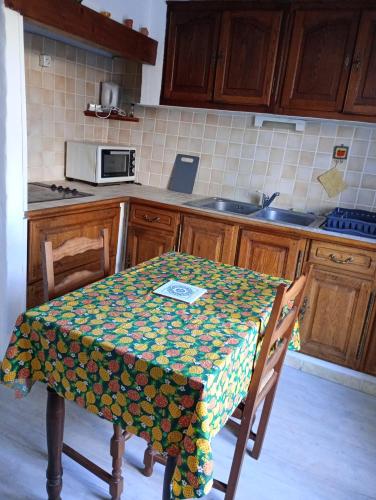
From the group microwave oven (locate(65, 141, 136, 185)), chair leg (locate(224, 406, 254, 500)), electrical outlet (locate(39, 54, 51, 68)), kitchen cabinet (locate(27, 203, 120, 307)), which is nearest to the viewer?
chair leg (locate(224, 406, 254, 500))

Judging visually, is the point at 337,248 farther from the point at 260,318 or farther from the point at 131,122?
the point at 131,122

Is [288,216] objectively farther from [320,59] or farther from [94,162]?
[94,162]

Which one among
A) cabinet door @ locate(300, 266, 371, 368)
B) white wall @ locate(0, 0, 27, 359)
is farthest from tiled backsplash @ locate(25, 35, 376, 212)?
white wall @ locate(0, 0, 27, 359)

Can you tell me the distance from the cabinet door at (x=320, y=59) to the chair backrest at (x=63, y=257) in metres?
1.63

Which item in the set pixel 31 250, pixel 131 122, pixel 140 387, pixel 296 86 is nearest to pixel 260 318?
pixel 140 387

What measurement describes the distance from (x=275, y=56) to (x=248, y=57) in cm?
18

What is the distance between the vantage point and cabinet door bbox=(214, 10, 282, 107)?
2520mm

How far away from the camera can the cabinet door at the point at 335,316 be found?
7.70ft

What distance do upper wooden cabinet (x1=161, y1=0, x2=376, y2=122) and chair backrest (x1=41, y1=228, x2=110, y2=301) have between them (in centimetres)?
157

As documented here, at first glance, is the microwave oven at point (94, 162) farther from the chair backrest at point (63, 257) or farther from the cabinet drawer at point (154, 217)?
the chair backrest at point (63, 257)

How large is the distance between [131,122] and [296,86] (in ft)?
4.70

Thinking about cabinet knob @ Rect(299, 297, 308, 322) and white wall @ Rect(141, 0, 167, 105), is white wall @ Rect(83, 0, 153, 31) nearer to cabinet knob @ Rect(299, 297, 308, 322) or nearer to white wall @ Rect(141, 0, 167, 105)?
white wall @ Rect(141, 0, 167, 105)

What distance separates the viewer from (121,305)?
1.32 m

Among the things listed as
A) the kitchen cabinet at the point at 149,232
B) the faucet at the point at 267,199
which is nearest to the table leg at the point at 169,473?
the kitchen cabinet at the point at 149,232
